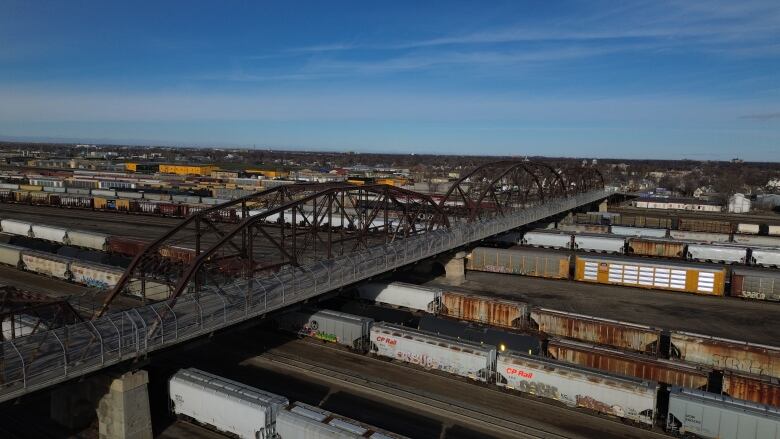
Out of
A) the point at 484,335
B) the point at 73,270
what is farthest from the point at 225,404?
the point at 73,270

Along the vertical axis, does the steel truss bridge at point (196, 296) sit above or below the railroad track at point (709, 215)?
above

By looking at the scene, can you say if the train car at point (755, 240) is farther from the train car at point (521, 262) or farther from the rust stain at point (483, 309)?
the rust stain at point (483, 309)

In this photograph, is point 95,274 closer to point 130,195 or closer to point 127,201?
point 127,201

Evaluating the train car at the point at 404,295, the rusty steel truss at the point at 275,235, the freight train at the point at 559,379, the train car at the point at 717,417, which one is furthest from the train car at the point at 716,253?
the train car at the point at 717,417

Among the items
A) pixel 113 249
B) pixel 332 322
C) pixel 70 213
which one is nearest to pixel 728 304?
pixel 332 322

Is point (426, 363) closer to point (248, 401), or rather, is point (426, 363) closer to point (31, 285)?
point (248, 401)
